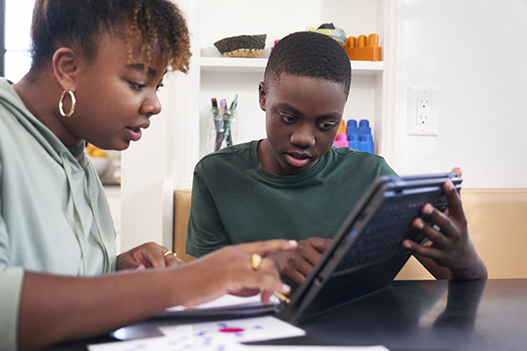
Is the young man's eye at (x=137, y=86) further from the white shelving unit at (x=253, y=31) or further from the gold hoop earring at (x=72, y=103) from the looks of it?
the white shelving unit at (x=253, y=31)

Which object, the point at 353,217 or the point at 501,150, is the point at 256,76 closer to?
the point at 501,150

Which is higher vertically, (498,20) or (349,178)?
(498,20)

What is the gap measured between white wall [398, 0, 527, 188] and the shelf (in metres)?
0.15

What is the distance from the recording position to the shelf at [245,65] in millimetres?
1615

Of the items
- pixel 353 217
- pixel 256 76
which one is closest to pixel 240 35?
pixel 256 76

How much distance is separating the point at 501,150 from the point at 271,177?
1089mm

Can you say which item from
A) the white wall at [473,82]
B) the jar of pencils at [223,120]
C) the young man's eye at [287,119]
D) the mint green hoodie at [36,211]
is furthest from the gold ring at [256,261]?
the white wall at [473,82]

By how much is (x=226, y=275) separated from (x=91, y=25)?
0.44 meters

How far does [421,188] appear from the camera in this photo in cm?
57

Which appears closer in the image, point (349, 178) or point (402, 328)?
point (402, 328)

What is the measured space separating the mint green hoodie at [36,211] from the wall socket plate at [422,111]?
1.28 metres

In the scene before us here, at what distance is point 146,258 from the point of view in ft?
2.69

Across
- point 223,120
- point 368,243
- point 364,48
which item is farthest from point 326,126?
Result: point 364,48

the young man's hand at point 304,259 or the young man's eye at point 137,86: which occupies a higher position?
the young man's eye at point 137,86
